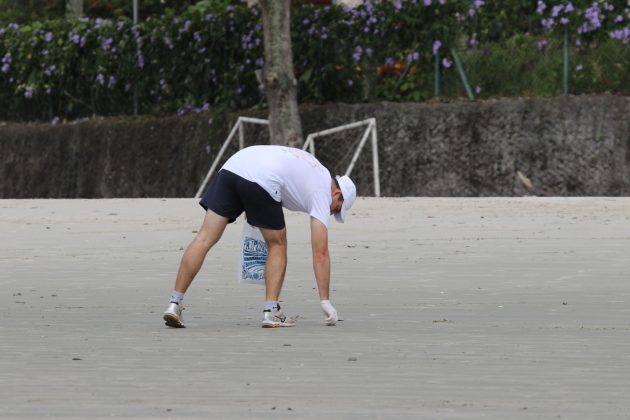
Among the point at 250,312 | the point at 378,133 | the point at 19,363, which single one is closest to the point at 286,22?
the point at 378,133

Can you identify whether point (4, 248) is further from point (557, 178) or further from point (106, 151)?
point (106, 151)

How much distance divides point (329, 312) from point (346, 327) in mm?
153

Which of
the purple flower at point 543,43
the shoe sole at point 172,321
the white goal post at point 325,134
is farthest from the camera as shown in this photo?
Result: the white goal post at point 325,134

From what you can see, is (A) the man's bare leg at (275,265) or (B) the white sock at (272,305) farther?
(A) the man's bare leg at (275,265)

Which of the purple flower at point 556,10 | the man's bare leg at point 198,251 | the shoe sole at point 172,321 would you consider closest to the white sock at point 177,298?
the man's bare leg at point 198,251

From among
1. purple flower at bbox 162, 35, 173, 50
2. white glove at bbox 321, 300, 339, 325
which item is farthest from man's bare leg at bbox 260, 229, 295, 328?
purple flower at bbox 162, 35, 173, 50

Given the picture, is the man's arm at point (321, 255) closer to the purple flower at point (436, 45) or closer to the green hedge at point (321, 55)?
the green hedge at point (321, 55)

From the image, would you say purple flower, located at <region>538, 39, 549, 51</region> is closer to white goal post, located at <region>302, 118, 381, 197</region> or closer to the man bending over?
white goal post, located at <region>302, 118, 381, 197</region>

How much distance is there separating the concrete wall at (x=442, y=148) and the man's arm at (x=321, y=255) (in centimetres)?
1482

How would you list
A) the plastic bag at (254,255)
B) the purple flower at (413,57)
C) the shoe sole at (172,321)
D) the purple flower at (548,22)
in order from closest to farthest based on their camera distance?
the shoe sole at (172,321)
the plastic bag at (254,255)
the purple flower at (548,22)
the purple flower at (413,57)

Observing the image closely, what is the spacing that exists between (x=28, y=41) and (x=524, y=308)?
897 inches

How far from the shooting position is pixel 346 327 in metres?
10.7

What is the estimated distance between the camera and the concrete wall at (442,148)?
2528cm

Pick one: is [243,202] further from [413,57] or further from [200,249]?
[413,57]
